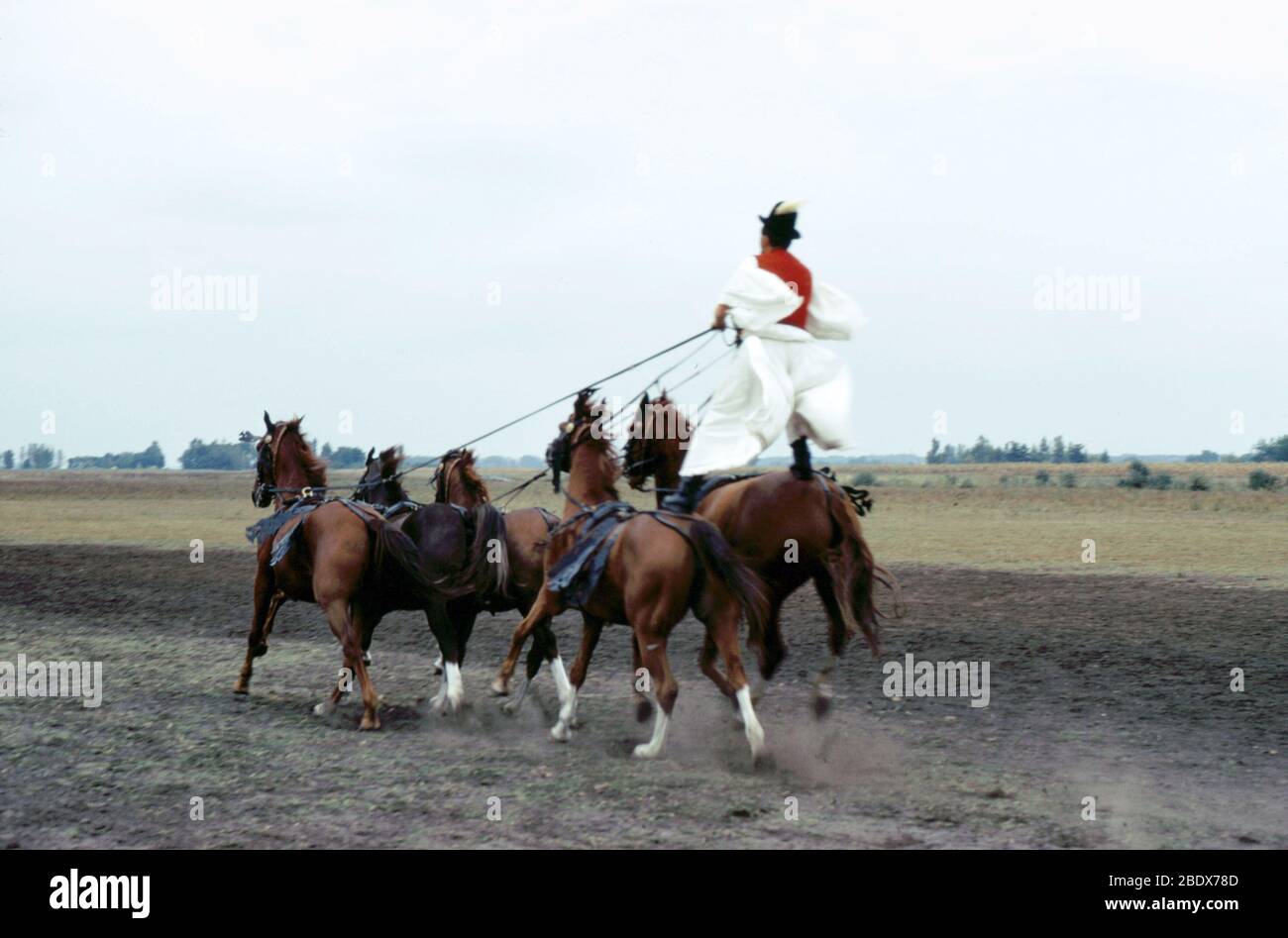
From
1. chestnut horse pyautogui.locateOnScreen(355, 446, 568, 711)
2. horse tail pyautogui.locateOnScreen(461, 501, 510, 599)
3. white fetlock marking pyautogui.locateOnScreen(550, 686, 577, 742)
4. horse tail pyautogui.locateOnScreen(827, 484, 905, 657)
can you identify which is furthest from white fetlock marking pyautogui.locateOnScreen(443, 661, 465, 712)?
horse tail pyautogui.locateOnScreen(827, 484, 905, 657)

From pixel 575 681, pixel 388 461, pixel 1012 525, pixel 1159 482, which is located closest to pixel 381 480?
pixel 388 461

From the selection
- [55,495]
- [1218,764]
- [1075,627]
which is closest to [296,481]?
[1218,764]

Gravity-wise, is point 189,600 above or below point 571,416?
below

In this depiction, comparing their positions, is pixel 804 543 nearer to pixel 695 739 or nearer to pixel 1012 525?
pixel 695 739

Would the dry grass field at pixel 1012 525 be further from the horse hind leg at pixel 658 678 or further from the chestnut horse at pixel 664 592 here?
the horse hind leg at pixel 658 678

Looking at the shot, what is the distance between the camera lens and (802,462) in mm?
9484

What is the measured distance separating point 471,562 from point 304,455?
205cm

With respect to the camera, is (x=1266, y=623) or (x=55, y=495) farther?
(x=55, y=495)

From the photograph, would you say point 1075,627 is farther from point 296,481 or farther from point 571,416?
point 296,481

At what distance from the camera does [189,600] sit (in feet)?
60.5

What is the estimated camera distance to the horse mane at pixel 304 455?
1150 centimetres

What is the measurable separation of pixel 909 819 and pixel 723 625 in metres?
1.91

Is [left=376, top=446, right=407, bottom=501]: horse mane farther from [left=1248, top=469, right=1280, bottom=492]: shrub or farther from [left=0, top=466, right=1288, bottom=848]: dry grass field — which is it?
[left=1248, top=469, right=1280, bottom=492]: shrub

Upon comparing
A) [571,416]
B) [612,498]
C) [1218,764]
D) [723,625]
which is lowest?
[1218,764]
